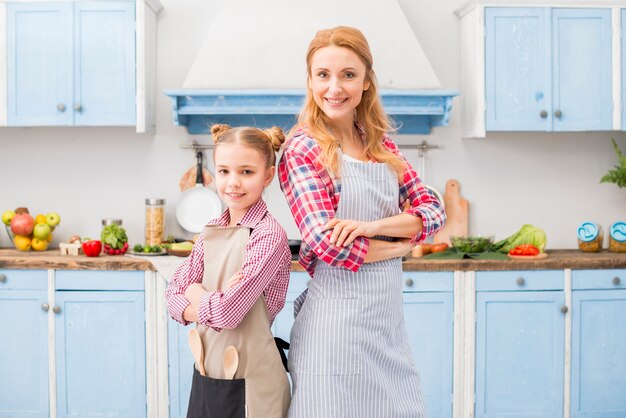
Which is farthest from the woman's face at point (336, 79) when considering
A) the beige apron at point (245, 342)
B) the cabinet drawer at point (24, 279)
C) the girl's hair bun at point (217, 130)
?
the cabinet drawer at point (24, 279)

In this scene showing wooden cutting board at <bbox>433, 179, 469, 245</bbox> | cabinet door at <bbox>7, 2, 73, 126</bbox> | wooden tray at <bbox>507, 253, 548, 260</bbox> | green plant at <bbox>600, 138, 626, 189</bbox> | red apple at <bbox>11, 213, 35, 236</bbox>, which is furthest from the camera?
wooden cutting board at <bbox>433, 179, 469, 245</bbox>

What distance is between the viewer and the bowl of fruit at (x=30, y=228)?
4.21 meters

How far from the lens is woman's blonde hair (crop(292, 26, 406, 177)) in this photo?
1939mm

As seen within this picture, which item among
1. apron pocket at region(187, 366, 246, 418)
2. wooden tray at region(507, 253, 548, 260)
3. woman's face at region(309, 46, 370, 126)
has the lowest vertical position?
apron pocket at region(187, 366, 246, 418)

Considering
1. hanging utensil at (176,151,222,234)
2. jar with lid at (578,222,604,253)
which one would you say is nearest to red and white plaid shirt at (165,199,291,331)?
hanging utensil at (176,151,222,234)

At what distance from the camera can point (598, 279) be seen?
3.96m

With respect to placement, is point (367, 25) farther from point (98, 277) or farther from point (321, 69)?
point (321, 69)

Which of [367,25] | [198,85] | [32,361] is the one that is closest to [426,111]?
[367,25]

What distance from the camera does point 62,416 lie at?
392 cm

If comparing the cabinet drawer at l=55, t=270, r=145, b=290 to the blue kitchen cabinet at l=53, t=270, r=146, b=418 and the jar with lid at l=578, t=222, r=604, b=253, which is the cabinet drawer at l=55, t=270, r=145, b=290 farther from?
the jar with lid at l=578, t=222, r=604, b=253

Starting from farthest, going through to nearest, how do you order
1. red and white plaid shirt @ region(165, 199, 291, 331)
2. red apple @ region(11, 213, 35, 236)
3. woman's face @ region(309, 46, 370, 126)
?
red apple @ region(11, 213, 35, 236) → woman's face @ region(309, 46, 370, 126) → red and white plaid shirt @ region(165, 199, 291, 331)

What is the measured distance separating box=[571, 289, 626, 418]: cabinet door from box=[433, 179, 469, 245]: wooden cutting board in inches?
31.9

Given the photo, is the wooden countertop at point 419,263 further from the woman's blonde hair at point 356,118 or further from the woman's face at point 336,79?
the woman's face at point 336,79

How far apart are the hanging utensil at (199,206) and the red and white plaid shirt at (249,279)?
2.40m
